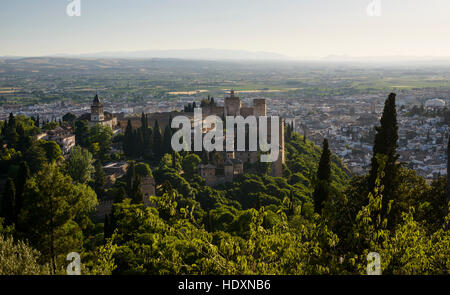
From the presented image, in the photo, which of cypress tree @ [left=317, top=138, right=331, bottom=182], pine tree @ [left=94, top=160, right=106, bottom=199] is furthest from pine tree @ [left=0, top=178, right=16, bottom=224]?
cypress tree @ [left=317, top=138, right=331, bottom=182]

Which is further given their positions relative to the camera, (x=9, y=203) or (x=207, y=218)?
(x=207, y=218)

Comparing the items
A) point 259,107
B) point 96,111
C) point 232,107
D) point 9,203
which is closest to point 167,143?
point 96,111

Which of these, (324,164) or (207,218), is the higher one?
(324,164)

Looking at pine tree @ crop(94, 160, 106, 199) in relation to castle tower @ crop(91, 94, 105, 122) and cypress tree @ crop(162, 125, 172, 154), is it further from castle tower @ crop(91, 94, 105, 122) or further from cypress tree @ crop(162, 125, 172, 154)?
castle tower @ crop(91, 94, 105, 122)

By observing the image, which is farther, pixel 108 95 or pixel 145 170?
pixel 108 95

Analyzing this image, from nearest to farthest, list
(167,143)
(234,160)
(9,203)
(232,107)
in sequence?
(9,203) < (234,160) < (167,143) < (232,107)

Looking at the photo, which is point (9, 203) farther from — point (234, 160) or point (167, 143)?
point (234, 160)

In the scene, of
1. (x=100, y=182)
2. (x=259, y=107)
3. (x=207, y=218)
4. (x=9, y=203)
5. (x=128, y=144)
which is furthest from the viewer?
(x=259, y=107)

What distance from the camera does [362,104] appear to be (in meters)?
97.7

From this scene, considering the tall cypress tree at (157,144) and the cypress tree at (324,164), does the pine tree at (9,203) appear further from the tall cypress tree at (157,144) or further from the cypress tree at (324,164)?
the tall cypress tree at (157,144)
